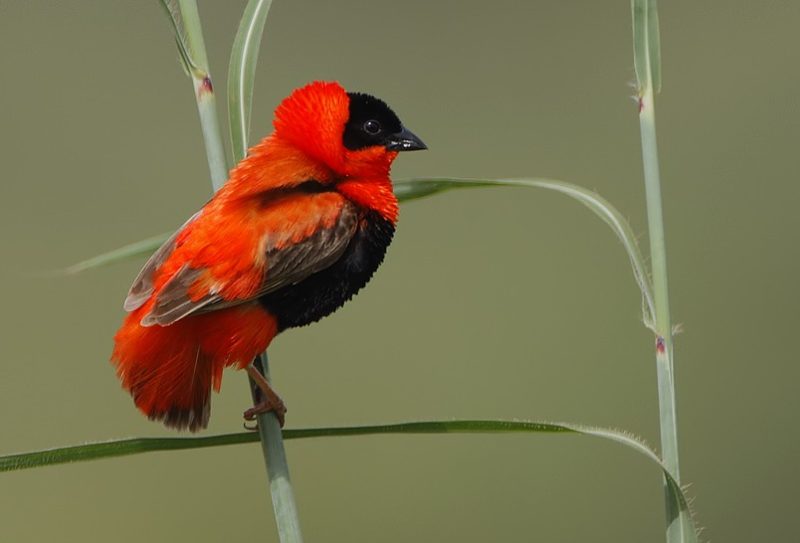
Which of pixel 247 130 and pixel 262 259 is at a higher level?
pixel 247 130

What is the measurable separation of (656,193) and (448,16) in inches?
102

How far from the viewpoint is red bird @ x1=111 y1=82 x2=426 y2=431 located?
4.15 feet

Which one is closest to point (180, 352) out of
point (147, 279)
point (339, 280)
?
point (147, 279)

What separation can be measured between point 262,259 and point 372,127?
27 centimetres

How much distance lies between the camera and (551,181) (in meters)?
1.22

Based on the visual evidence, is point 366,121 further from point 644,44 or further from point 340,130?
point 644,44

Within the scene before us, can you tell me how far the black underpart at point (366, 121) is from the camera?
1.42 meters

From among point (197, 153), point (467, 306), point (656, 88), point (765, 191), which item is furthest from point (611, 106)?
point (656, 88)

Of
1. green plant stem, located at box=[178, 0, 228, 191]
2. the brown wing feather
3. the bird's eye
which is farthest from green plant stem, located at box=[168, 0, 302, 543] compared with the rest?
the bird's eye

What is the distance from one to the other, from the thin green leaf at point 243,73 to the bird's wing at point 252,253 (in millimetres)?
84

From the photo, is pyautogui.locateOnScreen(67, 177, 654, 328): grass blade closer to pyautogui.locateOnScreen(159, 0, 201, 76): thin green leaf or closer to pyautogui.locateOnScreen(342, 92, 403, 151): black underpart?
pyautogui.locateOnScreen(342, 92, 403, 151): black underpart

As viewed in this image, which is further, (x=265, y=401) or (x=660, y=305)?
(x=265, y=401)

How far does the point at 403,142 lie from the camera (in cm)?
151

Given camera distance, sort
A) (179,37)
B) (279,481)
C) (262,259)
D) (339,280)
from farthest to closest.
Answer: (339,280), (262,259), (179,37), (279,481)
